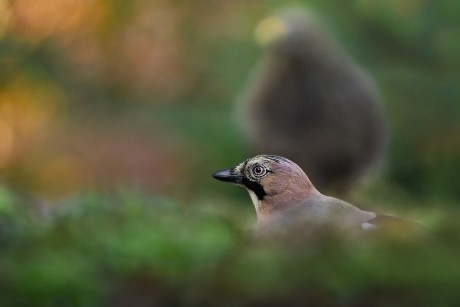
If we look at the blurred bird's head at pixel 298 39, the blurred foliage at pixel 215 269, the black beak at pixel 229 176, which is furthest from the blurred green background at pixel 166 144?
the blurred bird's head at pixel 298 39

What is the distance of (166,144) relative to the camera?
283 inches

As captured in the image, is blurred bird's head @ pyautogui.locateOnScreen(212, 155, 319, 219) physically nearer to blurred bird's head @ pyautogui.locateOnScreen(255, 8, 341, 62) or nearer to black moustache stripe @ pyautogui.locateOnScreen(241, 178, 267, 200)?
black moustache stripe @ pyautogui.locateOnScreen(241, 178, 267, 200)

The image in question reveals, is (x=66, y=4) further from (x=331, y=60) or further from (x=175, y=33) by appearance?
(x=331, y=60)

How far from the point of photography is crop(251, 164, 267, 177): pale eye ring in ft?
7.70

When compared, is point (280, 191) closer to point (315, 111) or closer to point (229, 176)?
point (229, 176)

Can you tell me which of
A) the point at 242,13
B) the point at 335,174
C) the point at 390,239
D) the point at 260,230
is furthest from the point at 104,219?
the point at 242,13

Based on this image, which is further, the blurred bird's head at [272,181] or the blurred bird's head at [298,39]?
the blurred bird's head at [298,39]

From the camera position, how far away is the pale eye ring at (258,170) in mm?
2346

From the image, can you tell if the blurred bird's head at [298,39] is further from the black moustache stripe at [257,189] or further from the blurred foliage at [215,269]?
the blurred foliage at [215,269]

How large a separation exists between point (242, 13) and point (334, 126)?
9.61ft

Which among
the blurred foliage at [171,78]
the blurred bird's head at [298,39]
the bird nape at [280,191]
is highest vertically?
the blurred foliage at [171,78]

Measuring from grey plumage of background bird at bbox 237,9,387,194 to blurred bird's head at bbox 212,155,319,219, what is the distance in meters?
2.21

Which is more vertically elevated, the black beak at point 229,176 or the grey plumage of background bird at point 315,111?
the grey plumage of background bird at point 315,111

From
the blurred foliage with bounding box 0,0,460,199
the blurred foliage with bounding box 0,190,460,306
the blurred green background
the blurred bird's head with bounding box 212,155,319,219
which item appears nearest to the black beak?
the blurred bird's head with bounding box 212,155,319,219
